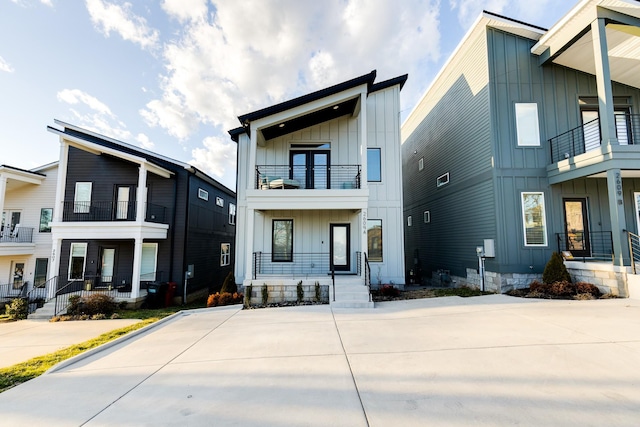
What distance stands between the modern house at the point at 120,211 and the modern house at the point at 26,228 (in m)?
2.75

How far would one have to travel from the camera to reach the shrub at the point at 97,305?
1005cm

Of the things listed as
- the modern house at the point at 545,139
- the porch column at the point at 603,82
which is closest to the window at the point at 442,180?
the modern house at the point at 545,139

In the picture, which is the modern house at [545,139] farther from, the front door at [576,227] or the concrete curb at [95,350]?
the concrete curb at [95,350]

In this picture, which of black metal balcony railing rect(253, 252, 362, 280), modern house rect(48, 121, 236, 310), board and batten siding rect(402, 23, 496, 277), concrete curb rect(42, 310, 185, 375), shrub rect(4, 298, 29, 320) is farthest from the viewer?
modern house rect(48, 121, 236, 310)

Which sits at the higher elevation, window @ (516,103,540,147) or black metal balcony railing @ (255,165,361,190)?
window @ (516,103,540,147)

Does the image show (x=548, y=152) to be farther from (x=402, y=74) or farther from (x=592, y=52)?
(x=402, y=74)

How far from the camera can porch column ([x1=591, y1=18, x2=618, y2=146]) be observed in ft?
27.7

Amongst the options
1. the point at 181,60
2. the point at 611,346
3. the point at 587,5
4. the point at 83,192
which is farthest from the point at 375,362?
the point at 83,192

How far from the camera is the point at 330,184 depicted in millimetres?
11367

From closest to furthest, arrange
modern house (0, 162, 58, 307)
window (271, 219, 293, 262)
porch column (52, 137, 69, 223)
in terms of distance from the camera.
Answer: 1. window (271, 219, 293, 262)
2. porch column (52, 137, 69, 223)
3. modern house (0, 162, 58, 307)

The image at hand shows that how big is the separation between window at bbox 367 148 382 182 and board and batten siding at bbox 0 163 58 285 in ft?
52.1

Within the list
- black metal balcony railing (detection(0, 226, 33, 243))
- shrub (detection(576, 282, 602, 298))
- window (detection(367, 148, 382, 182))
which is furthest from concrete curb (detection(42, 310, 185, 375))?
black metal balcony railing (detection(0, 226, 33, 243))

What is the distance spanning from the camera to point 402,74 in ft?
37.6

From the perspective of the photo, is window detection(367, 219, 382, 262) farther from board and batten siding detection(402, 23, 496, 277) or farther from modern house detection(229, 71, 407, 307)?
board and batten siding detection(402, 23, 496, 277)
